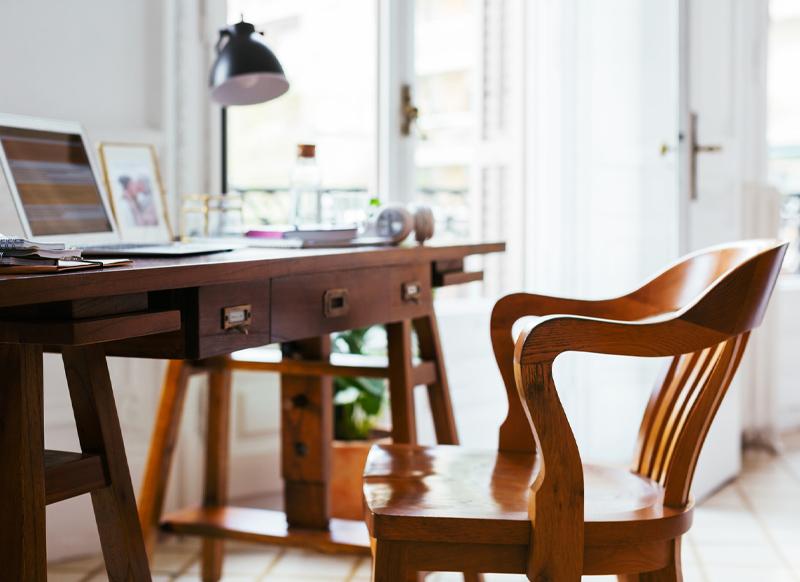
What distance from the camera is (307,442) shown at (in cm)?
234

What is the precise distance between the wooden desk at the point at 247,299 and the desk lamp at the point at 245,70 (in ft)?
1.54

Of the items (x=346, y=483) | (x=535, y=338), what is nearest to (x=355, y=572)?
(x=346, y=483)

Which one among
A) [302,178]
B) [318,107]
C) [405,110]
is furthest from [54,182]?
[405,110]

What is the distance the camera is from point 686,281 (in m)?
1.80

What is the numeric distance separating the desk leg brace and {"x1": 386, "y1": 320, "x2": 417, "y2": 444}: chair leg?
0.62 ft

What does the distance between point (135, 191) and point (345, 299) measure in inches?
21.7

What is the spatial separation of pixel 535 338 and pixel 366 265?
0.65m

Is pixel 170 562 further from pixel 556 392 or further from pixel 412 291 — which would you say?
pixel 556 392

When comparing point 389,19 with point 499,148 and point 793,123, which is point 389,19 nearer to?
point 499,148

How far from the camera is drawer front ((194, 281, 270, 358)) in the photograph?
1.47 metres

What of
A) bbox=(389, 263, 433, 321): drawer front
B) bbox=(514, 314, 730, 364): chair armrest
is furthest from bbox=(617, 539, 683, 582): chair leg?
bbox=(389, 263, 433, 321): drawer front

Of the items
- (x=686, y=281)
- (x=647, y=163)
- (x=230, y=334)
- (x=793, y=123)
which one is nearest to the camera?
(x=230, y=334)

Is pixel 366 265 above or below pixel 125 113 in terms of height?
below

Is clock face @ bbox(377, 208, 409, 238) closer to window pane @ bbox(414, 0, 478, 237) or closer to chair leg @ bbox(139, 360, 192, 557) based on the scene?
chair leg @ bbox(139, 360, 192, 557)
